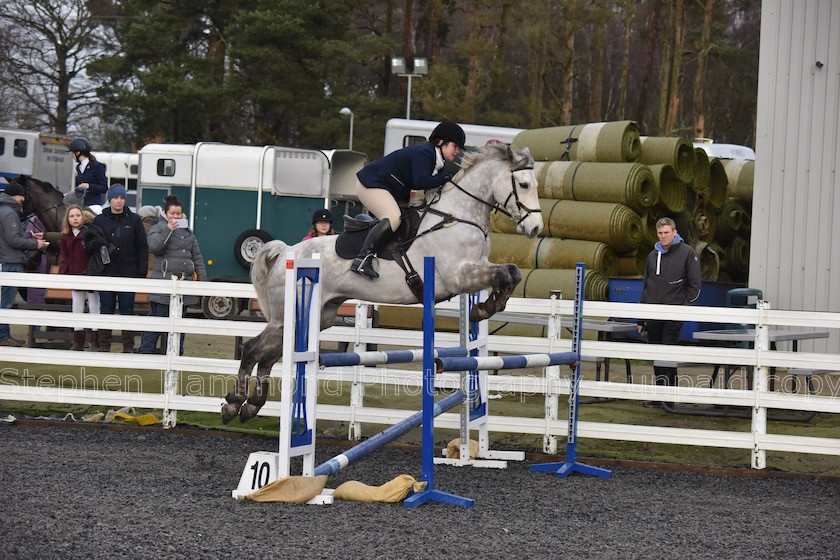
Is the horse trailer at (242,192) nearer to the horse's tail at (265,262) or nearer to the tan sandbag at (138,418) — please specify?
the tan sandbag at (138,418)

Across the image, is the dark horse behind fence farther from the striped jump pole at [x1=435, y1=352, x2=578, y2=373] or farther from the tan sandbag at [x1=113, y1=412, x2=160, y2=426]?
the striped jump pole at [x1=435, y1=352, x2=578, y2=373]

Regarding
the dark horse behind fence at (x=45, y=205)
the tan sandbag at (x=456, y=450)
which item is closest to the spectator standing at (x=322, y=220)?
the tan sandbag at (x=456, y=450)

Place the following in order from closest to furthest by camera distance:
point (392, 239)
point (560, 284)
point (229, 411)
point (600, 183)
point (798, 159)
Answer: point (392, 239) < point (229, 411) < point (798, 159) < point (560, 284) < point (600, 183)

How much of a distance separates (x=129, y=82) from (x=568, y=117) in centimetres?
1578

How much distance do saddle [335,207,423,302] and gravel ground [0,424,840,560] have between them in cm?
140

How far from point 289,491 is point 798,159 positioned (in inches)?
332

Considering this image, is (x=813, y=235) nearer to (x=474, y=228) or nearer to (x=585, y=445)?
(x=585, y=445)

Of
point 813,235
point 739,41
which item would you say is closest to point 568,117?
point 739,41

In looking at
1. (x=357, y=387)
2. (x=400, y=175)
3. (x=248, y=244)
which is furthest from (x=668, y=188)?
(x=400, y=175)

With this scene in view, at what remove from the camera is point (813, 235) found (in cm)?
1194

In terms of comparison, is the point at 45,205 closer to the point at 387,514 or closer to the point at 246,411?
the point at 246,411

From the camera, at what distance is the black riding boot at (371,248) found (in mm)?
6820

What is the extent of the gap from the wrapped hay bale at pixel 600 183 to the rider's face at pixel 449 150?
251 inches

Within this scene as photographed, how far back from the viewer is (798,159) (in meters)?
12.1
